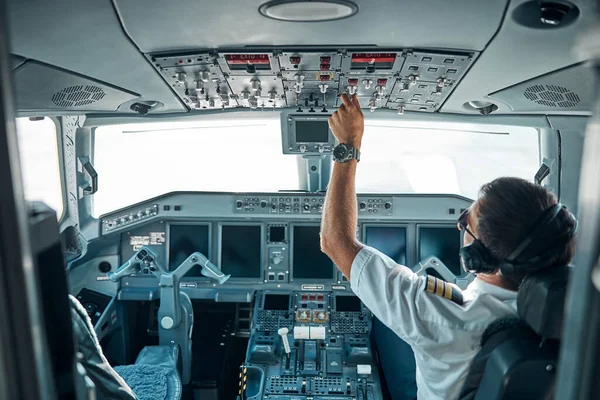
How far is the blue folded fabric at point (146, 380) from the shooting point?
3.14 metres

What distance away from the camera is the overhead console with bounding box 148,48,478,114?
7.13 feet

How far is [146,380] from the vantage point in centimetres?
326

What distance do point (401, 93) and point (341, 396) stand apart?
2172mm

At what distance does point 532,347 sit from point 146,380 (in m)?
2.72

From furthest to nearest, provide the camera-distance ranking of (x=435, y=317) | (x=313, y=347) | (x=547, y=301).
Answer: (x=313, y=347)
(x=435, y=317)
(x=547, y=301)

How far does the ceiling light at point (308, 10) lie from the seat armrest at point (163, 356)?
278 cm

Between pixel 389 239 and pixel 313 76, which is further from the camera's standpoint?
pixel 389 239

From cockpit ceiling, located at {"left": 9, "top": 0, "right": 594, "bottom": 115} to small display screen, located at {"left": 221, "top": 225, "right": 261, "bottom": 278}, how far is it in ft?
6.53

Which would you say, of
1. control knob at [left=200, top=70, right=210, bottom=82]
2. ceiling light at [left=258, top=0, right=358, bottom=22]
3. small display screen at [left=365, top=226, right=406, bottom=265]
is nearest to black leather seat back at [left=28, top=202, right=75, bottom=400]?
ceiling light at [left=258, top=0, right=358, bottom=22]

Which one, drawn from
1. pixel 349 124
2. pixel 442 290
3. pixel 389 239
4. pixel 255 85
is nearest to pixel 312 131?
pixel 255 85

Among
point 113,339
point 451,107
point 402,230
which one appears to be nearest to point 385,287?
point 451,107

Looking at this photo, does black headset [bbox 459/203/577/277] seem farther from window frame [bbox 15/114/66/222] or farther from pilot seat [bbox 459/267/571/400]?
window frame [bbox 15/114/66/222]

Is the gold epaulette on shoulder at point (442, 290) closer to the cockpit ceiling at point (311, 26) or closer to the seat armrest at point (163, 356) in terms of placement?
the cockpit ceiling at point (311, 26)

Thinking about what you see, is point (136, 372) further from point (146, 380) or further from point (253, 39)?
point (253, 39)
